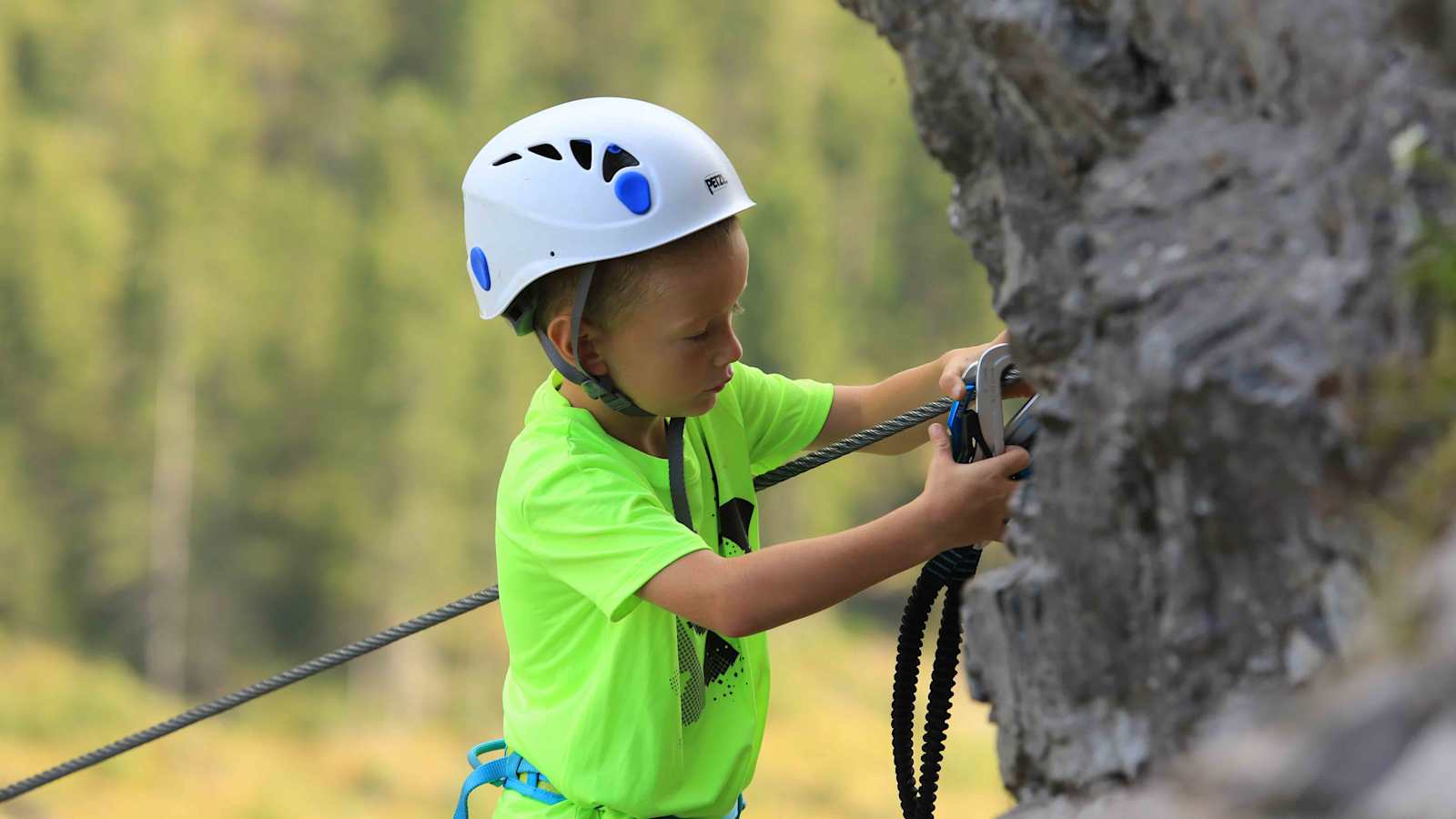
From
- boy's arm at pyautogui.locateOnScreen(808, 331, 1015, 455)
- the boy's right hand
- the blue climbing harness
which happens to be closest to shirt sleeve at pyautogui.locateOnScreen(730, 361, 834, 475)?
boy's arm at pyautogui.locateOnScreen(808, 331, 1015, 455)

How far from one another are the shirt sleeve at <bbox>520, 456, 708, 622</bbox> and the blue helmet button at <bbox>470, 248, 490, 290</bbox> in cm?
45

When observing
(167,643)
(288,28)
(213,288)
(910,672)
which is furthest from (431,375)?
(910,672)

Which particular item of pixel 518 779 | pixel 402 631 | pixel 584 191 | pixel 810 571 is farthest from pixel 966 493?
pixel 402 631

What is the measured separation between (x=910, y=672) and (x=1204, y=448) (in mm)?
1176

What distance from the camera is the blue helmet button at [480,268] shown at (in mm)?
2656

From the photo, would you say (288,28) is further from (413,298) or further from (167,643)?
(167,643)

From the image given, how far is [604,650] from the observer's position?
2457 mm

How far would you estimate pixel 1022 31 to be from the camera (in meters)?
1.74

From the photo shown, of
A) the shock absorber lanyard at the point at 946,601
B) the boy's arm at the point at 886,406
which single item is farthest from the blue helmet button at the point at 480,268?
the shock absorber lanyard at the point at 946,601

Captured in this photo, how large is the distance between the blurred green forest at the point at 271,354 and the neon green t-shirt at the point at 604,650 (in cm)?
2048

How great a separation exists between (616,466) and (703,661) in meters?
0.38

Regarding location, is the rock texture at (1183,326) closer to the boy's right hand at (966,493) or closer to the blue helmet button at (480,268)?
the boy's right hand at (966,493)

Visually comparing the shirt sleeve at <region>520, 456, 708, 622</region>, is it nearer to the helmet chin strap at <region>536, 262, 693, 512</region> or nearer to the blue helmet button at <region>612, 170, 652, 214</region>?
the helmet chin strap at <region>536, 262, 693, 512</region>

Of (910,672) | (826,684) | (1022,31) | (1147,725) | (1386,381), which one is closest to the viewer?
(1386,381)
